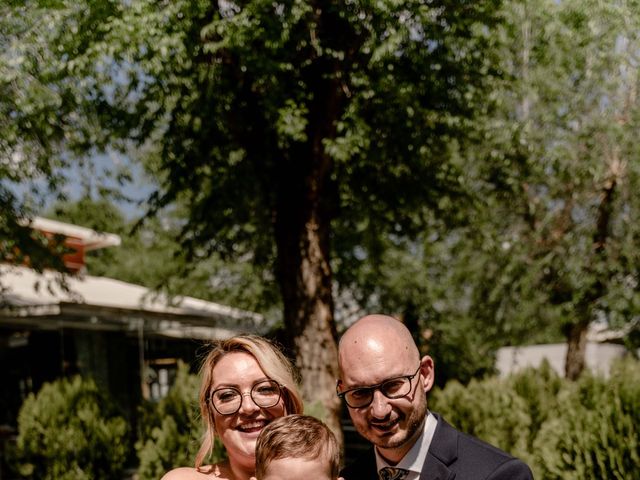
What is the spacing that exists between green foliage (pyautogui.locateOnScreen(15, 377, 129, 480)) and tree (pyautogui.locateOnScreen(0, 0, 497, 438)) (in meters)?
2.93

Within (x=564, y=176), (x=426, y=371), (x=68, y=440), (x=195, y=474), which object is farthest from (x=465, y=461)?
(x=564, y=176)

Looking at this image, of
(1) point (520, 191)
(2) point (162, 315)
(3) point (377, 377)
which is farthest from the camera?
(2) point (162, 315)

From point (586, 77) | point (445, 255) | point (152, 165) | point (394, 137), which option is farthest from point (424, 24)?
point (445, 255)

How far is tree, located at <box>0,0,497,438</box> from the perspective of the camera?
23.9 ft

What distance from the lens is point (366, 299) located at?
18.3m

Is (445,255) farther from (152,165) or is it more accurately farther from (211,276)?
(152,165)

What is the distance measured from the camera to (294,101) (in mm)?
8766

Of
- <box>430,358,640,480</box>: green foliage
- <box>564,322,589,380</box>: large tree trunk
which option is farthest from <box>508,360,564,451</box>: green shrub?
<box>564,322,589,380</box>: large tree trunk

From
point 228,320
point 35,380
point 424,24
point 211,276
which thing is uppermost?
point 424,24

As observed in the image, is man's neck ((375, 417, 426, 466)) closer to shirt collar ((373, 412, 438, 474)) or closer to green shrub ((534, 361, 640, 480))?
shirt collar ((373, 412, 438, 474))

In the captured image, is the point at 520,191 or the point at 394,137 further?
the point at 520,191

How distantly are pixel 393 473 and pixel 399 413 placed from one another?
0.27 meters

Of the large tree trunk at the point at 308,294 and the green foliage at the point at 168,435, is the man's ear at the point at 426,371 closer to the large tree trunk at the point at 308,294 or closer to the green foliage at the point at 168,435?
the green foliage at the point at 168,435

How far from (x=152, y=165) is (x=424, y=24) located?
730 centimetres
